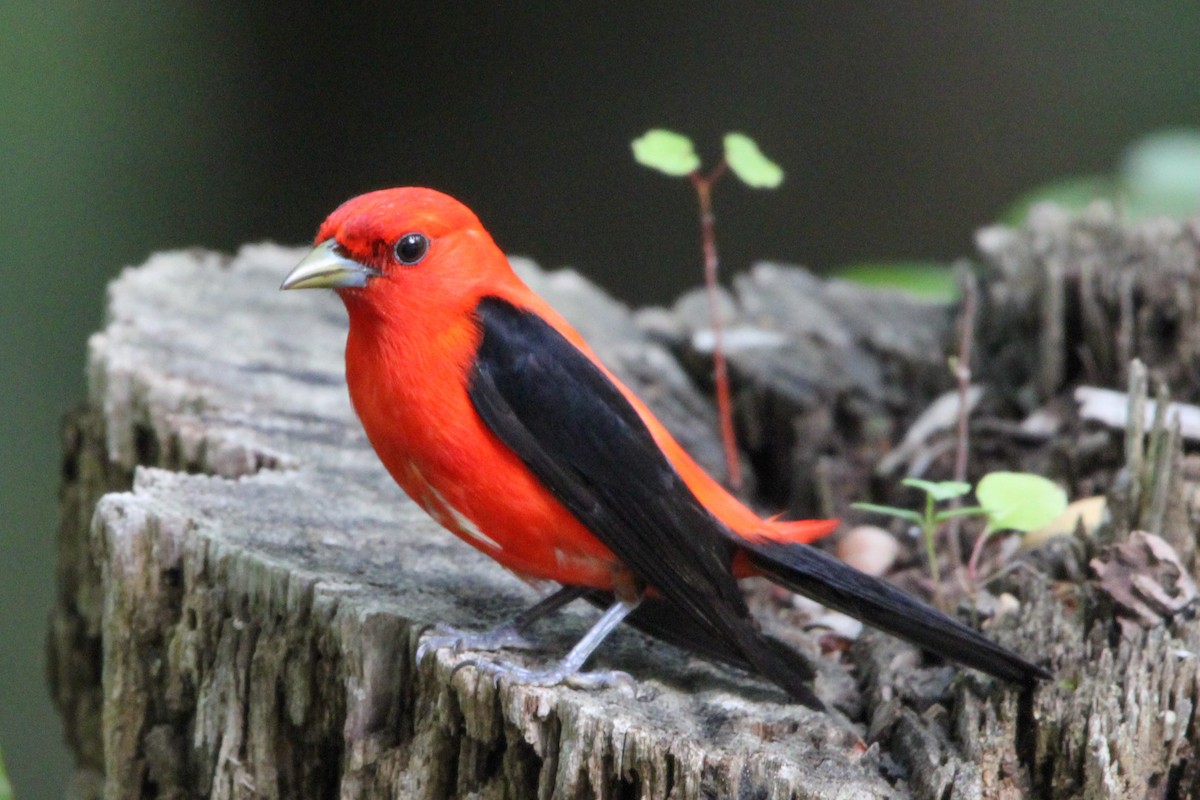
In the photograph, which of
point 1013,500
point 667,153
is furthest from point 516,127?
point 1013,500

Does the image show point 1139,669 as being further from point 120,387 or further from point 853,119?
point 853,119

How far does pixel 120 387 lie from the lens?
4.11 meters

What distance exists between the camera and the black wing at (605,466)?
304 cm

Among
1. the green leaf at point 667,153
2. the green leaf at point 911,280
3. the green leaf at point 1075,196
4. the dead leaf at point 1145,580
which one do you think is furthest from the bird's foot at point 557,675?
the green leaf at point 1075,196

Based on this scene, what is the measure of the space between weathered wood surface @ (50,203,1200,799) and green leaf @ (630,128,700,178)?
1.13 metres

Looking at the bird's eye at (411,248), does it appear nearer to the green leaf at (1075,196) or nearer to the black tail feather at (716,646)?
the black tail feather at (716,646)

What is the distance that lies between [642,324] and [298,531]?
2469 mm

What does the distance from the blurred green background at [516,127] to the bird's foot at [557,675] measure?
22.5 ft

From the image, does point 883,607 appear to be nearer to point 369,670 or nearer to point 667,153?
point 369,670

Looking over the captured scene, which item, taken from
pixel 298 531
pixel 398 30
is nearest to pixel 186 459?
pixel 298 531

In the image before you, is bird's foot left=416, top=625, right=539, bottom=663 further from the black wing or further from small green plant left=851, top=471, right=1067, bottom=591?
small green plant left=851, top=471, right=1067, bottom=591

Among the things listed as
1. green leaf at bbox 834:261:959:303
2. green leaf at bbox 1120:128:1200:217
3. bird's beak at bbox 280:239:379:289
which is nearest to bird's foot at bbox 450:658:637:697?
bird's beak at bbox 280:239:379:289

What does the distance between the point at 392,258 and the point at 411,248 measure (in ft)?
0.17

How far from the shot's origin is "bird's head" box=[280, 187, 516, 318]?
3104 millimetres
